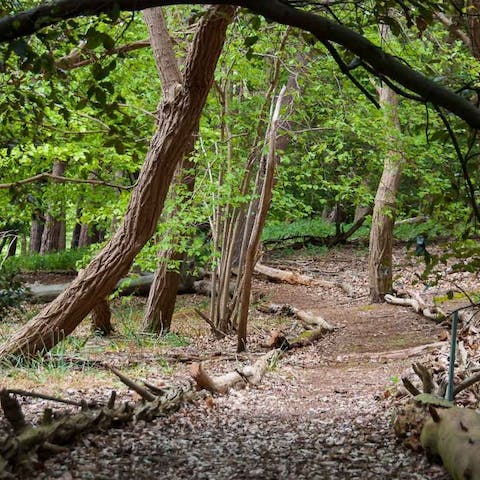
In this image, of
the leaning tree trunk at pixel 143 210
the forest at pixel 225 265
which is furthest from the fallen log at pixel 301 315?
the leaning tree trunk at pixel 143 210

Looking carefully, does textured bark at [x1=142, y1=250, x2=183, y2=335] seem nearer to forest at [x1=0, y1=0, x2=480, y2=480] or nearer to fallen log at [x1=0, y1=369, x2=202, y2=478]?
forest at [x1=0, y1=0, x2=480, y2=480]

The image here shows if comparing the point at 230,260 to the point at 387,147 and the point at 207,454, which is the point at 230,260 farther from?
the point at 207,454

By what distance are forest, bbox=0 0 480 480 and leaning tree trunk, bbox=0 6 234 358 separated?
2 cm

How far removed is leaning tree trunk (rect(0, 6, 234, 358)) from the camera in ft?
25.2

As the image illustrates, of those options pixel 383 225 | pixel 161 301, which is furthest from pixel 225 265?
pixel 383 225

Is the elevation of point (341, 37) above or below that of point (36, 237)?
above

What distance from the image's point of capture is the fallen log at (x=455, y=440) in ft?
12.5

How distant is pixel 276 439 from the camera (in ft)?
18.1

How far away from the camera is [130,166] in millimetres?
11398

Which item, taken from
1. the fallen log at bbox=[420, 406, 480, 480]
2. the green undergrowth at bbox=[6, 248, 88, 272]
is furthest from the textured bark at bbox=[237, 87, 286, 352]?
the green undergrowth at bbox=[6, 248, 88, 272]

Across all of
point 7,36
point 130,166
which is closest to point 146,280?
point 130,166

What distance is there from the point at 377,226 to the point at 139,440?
33.2 feet

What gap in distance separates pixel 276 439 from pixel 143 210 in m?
3.41

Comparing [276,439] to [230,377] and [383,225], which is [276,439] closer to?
[230,377]
